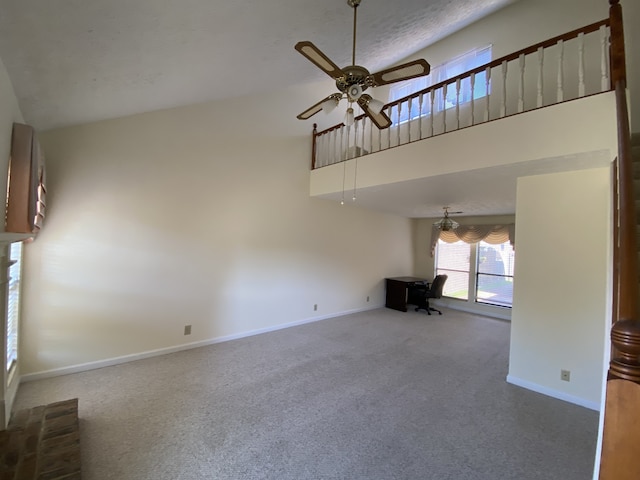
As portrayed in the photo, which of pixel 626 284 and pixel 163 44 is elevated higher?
pixel 163 44

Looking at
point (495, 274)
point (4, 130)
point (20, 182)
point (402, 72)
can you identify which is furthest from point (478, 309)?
point (4, 130)

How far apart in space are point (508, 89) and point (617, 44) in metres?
2.44

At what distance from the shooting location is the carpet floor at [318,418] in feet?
6.32

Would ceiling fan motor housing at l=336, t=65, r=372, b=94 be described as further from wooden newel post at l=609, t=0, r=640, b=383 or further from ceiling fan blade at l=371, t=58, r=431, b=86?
wooden newel post at l=609, t=0, r=640, b=383

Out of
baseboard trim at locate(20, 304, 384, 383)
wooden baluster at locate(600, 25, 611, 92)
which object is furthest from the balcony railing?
baseboard trim at locate(20, 304, 384, 383)

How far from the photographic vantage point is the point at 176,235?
146 inches

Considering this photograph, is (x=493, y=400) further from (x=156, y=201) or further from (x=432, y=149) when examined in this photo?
(x=156, y=201)

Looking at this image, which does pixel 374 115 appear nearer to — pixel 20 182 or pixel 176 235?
pixel 20 182

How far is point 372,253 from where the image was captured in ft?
21.1

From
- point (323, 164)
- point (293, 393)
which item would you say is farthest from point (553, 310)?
point (323, 164)

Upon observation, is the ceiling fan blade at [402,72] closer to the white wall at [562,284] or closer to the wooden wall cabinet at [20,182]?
the white wall at [562,284]

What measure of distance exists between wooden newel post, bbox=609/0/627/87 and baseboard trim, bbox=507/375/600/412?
280 centimetres

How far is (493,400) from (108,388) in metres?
3.80

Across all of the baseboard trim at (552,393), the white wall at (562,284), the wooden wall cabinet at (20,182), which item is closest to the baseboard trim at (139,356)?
the wooden wall cabinet at (20,182)
